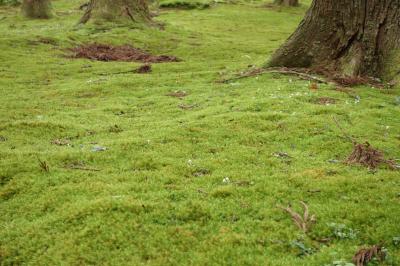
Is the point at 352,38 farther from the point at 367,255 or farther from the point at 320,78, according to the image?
the point at 367,255

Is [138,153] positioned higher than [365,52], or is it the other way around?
[365,52]

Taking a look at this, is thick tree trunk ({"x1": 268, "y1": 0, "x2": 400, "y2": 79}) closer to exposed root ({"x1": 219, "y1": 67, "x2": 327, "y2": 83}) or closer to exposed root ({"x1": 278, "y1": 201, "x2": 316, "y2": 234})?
exposed root ({"x1": 219, "y1": 67, "x2": 327, "y2": 83})

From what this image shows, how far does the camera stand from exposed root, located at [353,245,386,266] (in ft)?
22.7

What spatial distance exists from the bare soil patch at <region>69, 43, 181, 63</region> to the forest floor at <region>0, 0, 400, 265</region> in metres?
7.02

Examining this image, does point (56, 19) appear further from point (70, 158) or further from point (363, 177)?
point (363, 177)

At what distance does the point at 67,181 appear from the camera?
33.0ft

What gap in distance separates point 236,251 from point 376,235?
237 centimetres

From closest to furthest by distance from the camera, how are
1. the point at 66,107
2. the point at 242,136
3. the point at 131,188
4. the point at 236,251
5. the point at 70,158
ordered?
the point at 236,251 < the point at 131,188 < the point at 70,158 < the point at 242,136 < the point at 66,107

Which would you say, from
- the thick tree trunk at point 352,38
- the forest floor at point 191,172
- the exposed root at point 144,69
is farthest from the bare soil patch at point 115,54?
the thick tree trunk at point 352,38

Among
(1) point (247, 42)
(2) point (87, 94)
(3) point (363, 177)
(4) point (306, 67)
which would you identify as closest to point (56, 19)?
(1) point (247, 42)

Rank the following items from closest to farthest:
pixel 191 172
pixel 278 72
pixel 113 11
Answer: pixel 191 172 < pixel 278 72 < pixel 113 11

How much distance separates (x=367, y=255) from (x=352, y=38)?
13.4 m

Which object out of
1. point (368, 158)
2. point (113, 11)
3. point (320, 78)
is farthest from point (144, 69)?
point (113, 11)

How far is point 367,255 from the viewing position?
7.03 meters
